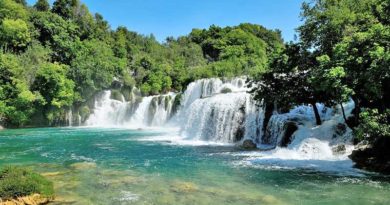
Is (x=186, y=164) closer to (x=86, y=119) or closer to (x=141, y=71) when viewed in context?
(x=86, y=119)

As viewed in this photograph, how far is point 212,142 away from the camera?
2733 centimetres

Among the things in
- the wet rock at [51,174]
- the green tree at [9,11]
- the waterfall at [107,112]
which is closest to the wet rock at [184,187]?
the wet rock at [51,174]

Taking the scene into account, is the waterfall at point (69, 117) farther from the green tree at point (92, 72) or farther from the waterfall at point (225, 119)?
the waterfall at point (225, 119)

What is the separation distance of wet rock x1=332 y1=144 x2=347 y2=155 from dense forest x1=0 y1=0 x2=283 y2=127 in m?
12.8

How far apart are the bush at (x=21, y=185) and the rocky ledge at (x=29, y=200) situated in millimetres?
93

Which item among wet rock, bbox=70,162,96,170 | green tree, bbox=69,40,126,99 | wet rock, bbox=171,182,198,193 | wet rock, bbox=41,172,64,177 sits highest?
green tree, bbox=69,40,126,99

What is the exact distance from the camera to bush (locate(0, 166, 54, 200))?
10992 millimetres

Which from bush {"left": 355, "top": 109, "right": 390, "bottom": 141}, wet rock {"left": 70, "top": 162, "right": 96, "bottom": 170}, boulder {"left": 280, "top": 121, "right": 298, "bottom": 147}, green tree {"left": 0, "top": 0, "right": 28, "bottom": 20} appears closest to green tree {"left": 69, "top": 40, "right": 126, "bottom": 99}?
green tree {"left": 0, "top": 0, "right": 28, "bottom": 20}

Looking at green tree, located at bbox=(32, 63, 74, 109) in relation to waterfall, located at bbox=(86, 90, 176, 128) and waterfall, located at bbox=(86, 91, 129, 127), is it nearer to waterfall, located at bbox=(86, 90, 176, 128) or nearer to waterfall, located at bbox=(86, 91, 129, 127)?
waterfall, located at bbox=(86, 91, 129, 127)

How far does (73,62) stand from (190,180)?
39.6 m

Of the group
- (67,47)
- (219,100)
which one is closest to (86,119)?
(67,47)

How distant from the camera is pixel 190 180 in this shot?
14.4m

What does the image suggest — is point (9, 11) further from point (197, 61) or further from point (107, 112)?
point (197, 61)

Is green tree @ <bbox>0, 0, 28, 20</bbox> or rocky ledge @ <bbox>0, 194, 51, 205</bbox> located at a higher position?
green tree @ <bbox>0, 0, 28, 20</bbox>
